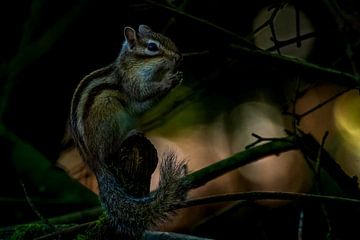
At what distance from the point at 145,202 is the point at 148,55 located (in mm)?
667

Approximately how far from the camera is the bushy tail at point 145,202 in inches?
75.7

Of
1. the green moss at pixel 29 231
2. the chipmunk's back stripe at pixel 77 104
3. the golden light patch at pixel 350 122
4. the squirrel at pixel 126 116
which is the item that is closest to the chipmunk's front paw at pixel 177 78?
the squirrel at pixel 126 116

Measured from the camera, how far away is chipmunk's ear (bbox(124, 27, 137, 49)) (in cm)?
247

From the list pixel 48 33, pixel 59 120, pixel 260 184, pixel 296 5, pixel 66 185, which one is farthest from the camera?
pixel 260 184

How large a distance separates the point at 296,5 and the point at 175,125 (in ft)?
4.87

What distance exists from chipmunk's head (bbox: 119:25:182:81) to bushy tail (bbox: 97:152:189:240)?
0.48 m

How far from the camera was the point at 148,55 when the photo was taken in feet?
8.20

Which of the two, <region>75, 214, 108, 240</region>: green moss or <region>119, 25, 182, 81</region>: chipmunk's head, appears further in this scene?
<region>119, 25, 182, 81</region>: chipmunk's head

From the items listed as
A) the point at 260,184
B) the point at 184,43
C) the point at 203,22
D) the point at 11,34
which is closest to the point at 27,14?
the point at 11,34

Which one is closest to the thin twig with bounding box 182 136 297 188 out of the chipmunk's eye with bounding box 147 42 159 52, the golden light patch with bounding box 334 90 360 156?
the chipmunk's eye with bounding box 147 42 159 52

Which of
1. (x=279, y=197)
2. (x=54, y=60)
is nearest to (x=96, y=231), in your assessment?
(x=279, y=197)

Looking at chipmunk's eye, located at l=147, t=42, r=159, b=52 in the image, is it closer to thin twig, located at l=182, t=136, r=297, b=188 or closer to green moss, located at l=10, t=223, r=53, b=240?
thin twig, located at l=182, t=136, r=297, b=188

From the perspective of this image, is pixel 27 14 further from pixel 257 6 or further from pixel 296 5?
pixel 296 5

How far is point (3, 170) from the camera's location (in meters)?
2.87
